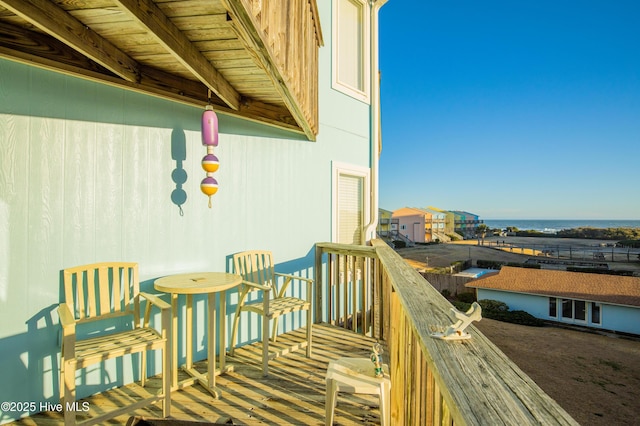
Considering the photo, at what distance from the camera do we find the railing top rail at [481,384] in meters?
0.54

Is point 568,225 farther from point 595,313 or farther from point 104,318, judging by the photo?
point 104,318

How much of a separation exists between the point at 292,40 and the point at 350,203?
3000 millimetres

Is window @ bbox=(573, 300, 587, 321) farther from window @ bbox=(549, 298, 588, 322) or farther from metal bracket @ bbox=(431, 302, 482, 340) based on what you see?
metal bracket @ bbox=(431, 302, 482, 340)

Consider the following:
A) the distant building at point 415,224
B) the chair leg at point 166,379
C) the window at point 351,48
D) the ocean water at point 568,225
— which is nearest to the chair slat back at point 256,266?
the chair leg at point 166,379

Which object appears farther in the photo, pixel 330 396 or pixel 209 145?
pixel 209 145

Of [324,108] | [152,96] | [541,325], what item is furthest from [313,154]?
[541,325]

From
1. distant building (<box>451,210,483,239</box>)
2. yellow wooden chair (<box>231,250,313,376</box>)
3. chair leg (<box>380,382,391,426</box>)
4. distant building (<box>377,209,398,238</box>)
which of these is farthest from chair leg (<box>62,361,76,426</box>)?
distant building (<box>451,210,483,239</box>)

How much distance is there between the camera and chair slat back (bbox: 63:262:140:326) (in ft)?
7.55

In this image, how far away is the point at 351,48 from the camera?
504cm

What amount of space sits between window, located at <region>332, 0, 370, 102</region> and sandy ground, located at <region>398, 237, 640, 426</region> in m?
8.57

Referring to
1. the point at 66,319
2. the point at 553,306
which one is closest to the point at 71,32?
the point at 66,319

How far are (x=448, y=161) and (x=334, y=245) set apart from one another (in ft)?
165

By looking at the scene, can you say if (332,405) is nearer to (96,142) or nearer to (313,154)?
(96,142)

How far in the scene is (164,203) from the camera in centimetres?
286
